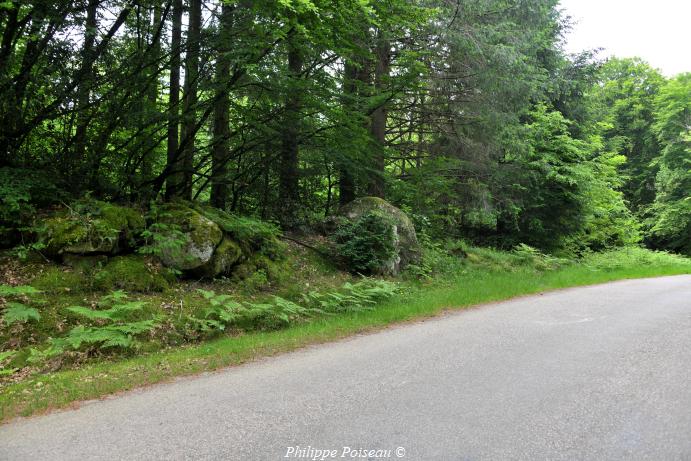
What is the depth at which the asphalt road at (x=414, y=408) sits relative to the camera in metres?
3.48

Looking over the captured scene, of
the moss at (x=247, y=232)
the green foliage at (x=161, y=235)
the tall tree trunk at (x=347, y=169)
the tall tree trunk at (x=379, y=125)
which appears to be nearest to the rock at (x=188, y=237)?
the green foliage at (x=161, y=235)

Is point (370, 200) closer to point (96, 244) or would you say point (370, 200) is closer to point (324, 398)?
point (96, 244)

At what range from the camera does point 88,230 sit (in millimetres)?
8008

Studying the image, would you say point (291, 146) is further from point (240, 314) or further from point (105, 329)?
point (105, 329)

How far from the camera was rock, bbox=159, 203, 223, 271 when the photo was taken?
8.67m

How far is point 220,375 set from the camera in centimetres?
536

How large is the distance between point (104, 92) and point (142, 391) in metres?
6.43

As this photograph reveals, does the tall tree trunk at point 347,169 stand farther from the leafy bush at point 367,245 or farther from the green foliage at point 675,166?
the green foliage at point 675,166

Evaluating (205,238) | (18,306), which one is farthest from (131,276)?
(18,306)

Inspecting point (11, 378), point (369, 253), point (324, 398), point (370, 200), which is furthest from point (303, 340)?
point (370, 200)

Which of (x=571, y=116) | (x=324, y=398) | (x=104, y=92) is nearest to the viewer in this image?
(x=324, y=398)

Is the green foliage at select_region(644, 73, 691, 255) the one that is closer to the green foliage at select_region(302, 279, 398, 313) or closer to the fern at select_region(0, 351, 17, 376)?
the green foliage at select_region(302, 279, 398, 313)

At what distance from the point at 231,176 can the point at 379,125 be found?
5.89 meters

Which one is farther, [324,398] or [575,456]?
[324,398]
